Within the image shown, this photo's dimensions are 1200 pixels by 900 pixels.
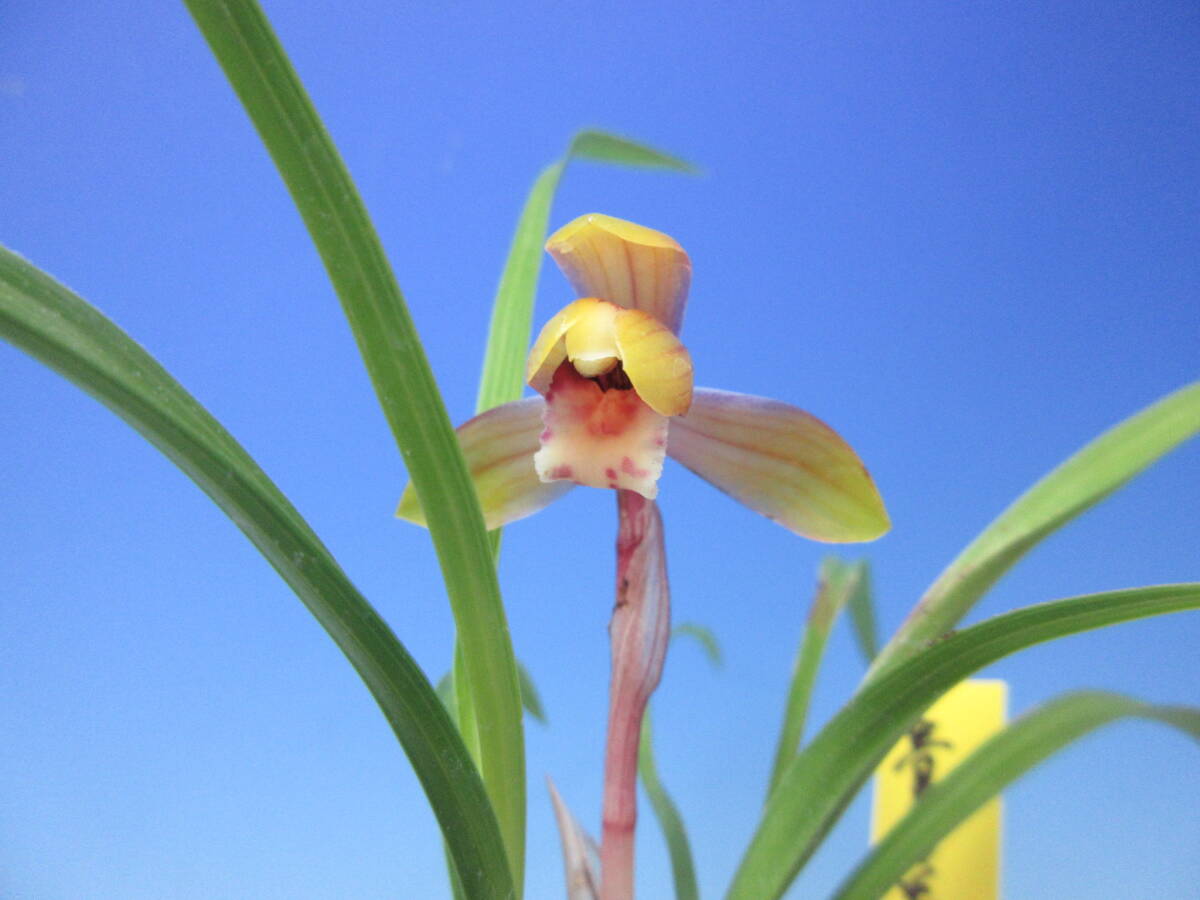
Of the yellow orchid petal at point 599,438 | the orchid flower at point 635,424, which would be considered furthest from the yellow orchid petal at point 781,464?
the yellow orchid petal at point 599,438

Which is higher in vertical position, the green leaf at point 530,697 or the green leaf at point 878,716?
the green leaf at point 530,697

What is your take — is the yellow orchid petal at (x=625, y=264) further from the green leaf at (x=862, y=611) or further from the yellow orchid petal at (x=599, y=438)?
the green leaf at (x=862, y=611)

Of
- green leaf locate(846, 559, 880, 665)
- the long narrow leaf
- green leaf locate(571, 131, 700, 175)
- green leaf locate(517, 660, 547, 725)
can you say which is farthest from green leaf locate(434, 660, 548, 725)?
green leaf locate(571, 131, 700, 175)

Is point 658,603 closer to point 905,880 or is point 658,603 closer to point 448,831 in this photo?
point 448,831

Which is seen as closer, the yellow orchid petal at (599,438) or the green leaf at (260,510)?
the green leaf at (260,510)

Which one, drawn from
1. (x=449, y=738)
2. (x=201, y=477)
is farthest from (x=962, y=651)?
(x=201, y=477)

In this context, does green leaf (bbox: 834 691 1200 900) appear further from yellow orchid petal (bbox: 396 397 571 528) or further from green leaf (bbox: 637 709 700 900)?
yellow orchid petal (bbox: 396 397 571 528)

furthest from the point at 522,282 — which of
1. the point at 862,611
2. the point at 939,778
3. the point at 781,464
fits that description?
the point at 939,778
